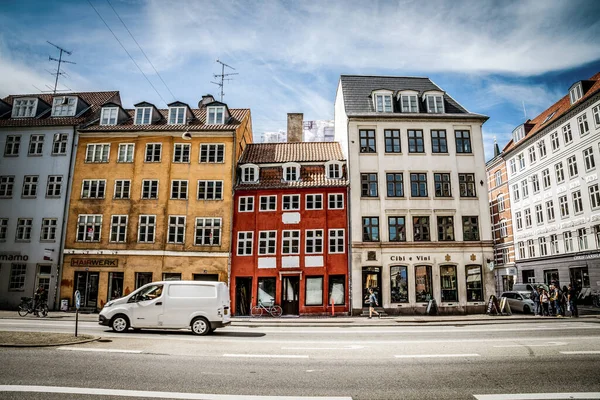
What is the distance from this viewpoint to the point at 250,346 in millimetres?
11922

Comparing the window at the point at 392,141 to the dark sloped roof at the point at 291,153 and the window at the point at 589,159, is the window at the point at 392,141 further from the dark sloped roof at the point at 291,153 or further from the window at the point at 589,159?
the window at the point at 589,159

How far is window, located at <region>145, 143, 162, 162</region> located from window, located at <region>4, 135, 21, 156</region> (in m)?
11.0

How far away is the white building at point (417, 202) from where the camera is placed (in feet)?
92.6

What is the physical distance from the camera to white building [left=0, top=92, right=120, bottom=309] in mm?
29453

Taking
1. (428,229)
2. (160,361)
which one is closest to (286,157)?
(428,229)

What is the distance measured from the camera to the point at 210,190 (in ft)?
101

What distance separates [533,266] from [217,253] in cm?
3441

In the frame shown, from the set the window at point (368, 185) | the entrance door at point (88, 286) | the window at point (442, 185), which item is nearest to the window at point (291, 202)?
the window at point (368, 185)

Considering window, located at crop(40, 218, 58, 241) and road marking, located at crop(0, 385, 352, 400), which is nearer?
road marking, located at crop(0, 385, 352, 400)

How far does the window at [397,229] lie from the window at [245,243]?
10596mm

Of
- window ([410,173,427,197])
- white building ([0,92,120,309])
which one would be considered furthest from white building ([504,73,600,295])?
white building ([0,92,120,309])

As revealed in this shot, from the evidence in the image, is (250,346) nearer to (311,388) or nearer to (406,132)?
(311,388)

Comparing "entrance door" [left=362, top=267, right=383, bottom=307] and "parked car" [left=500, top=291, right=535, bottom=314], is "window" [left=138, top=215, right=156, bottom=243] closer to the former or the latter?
"entrance door" [left=362, top=267, right=383, bottom=307]

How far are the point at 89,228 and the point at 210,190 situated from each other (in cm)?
983
